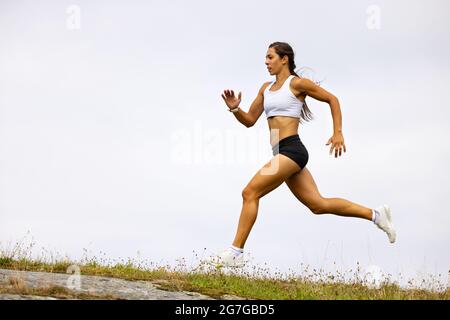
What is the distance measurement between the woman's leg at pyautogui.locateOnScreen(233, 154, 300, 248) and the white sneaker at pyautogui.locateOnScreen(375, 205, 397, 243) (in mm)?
1752

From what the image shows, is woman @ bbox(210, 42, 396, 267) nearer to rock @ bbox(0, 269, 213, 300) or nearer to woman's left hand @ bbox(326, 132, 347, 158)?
woman's left hand @ bbox(326, 132, 347, 158)

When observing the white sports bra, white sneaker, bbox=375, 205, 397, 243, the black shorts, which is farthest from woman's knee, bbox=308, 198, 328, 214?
the white sports bra

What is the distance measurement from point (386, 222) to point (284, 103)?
7.83 ft

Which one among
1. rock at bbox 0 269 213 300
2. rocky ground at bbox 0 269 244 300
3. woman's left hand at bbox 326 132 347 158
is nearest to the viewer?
rocky ground at bbox 0 269 244 300

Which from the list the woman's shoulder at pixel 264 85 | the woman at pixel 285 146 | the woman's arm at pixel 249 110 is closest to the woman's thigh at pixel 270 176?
the woman at pixel 285 146

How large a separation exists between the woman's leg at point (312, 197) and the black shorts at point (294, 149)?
0.25 metres

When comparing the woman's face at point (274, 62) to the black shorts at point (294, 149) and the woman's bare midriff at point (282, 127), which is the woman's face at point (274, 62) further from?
the black shorts at point (294, 149)

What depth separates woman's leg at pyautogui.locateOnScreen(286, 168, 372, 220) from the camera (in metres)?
9.54

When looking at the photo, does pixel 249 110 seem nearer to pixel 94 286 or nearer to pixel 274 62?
pixel 274 62

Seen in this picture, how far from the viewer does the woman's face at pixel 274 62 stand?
31.3 ft
